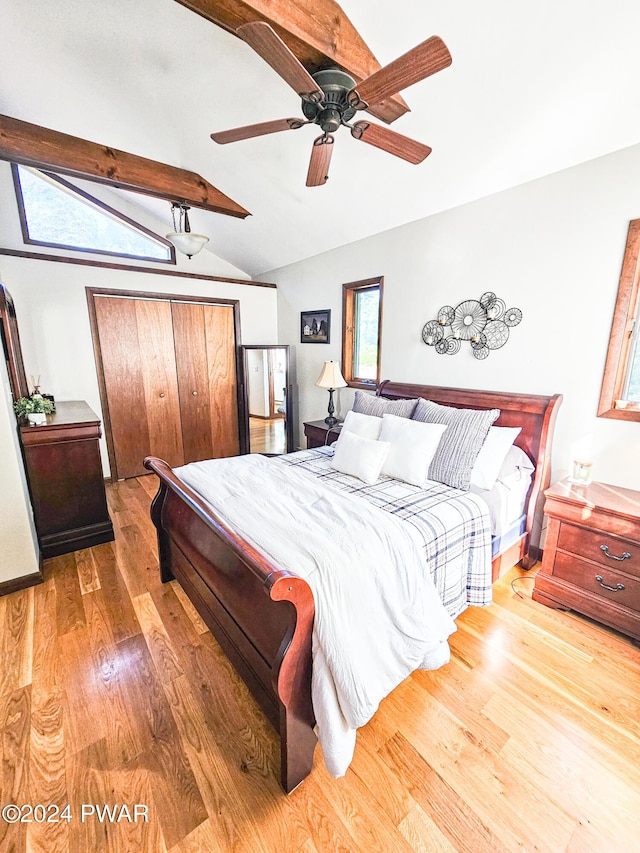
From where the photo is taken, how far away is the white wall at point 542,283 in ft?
6.68

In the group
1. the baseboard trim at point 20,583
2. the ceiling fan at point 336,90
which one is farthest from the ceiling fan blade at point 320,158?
the baseboard trim at point 20,583

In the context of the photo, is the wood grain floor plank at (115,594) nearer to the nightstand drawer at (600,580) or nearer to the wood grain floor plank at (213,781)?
the wood grain floor plank at (213,781)

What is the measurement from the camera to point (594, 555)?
190 centimetres

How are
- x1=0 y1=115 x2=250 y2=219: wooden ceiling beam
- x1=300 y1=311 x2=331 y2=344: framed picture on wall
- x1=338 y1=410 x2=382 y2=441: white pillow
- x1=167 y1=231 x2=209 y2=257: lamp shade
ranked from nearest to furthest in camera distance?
x1=338 y1=410 x2=382 y2=441: white pillow, x1=0 y1=115 x2=250 y2=219: wooden ceiling beam, x1=167 y1=231 x2=209 y2=257: lamp shade, x1=300 y1=311 x2=331 y2=344: framed picture on wall

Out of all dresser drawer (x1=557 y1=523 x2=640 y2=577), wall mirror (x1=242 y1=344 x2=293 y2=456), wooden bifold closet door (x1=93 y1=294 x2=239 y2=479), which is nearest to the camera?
dresser drawer (x1=557 y1=523 x2=640 y2=577)

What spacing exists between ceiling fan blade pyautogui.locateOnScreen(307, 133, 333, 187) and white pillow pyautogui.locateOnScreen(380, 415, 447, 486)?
1.57m

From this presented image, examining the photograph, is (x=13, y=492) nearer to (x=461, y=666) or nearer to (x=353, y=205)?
(x=461, y=666)

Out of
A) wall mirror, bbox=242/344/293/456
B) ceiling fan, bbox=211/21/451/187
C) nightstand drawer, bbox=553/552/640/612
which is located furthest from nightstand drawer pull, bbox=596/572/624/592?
wall mirror, bbox=242/344/293/456

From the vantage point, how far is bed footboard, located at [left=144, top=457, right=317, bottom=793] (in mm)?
1105

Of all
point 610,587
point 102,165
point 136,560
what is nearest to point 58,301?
point 102,165

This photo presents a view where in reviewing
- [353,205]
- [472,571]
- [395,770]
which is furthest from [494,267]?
[395,770]

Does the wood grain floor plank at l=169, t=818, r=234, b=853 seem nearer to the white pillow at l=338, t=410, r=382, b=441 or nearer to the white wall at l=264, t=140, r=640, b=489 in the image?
the white pillow at l=338, t=410, r=382, b=441

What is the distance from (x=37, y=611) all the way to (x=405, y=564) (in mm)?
2154

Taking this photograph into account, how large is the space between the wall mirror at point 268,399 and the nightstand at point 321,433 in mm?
835
